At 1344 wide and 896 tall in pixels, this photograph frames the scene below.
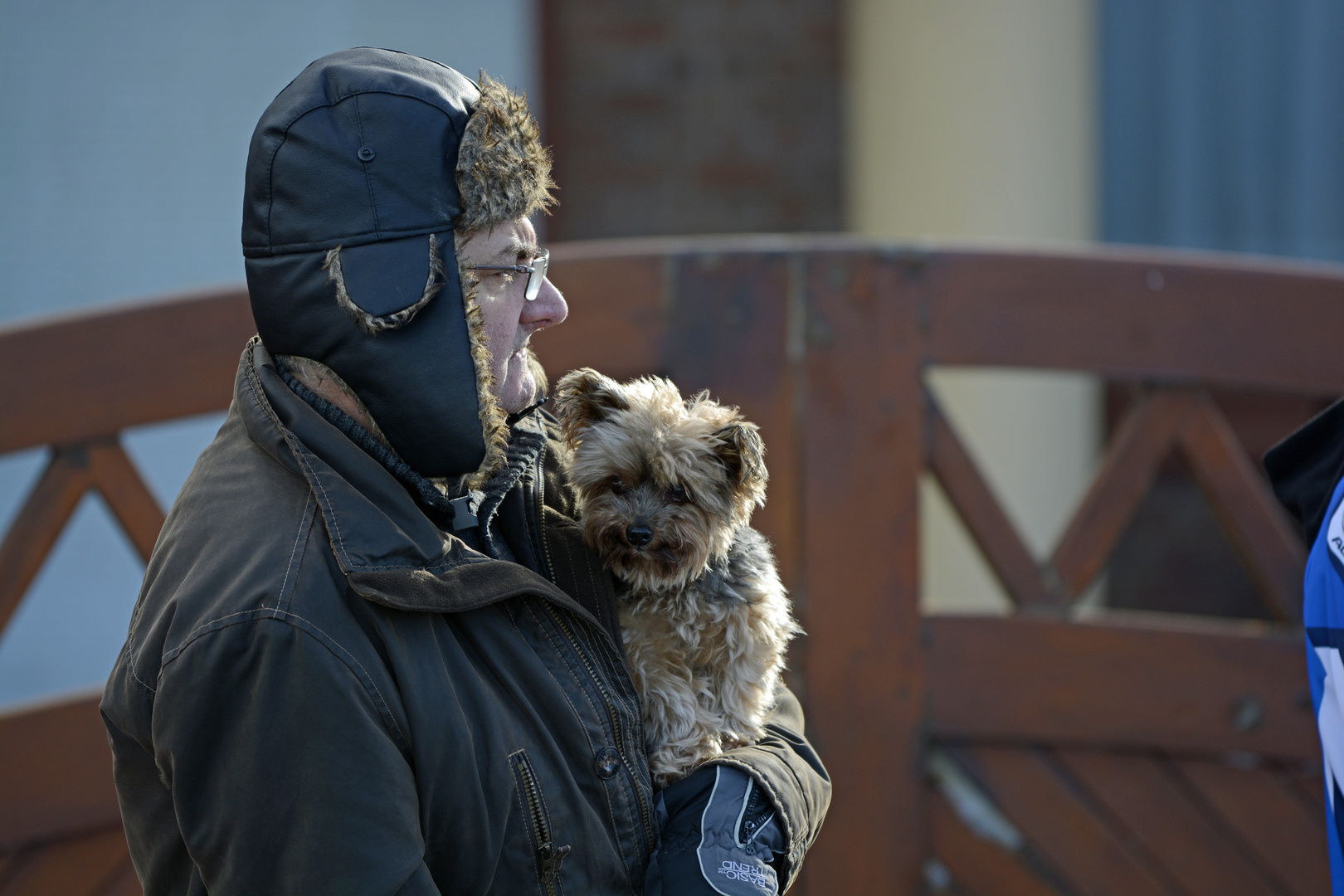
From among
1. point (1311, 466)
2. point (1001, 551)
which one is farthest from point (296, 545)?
point (1001, 551)

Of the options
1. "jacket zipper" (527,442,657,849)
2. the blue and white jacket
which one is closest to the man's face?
"jacket zipper" (527,442,657,849)

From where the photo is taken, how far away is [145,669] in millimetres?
1508

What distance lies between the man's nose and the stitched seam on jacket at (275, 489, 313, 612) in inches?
19.2

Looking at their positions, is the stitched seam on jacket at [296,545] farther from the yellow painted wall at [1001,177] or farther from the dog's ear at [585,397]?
the yellow painted wall at [1001,177]

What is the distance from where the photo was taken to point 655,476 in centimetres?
209

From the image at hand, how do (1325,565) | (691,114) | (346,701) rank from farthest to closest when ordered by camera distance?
(691,114) < (1325,565) < (346,701)

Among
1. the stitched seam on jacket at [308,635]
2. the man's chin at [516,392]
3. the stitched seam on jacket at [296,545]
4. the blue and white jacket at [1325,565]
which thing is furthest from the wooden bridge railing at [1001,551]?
the stitched seam on jacket at [308,635]

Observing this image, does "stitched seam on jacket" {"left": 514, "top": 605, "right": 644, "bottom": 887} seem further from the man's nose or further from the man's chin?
the man's nose

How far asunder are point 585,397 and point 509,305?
39cm

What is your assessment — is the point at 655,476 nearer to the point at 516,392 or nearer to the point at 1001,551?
the point at 516,392

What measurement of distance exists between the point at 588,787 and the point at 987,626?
2.16 meters

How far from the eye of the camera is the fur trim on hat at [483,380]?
5.56 ft

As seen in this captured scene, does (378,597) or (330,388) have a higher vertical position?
(330,388)

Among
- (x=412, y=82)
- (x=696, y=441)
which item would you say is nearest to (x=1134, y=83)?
(x=696, y=441)
